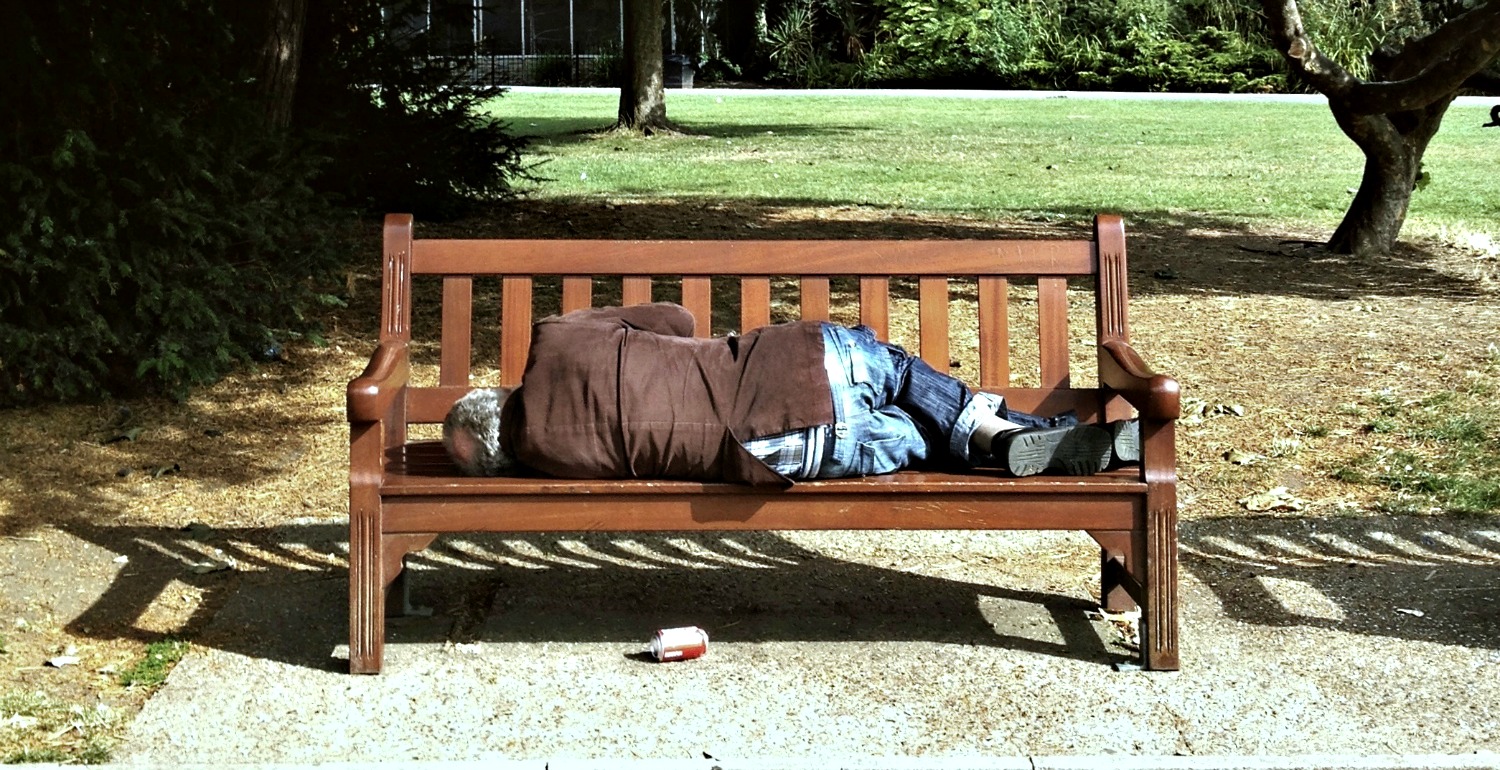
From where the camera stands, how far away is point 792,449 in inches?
144

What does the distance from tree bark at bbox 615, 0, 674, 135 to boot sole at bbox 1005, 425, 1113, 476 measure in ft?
48.1

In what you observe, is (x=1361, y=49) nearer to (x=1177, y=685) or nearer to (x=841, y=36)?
(x=841, y=36)

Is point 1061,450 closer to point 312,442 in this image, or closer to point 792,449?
point 792,449

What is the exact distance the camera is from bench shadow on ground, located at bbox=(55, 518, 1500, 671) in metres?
4.05

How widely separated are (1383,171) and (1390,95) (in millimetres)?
1096

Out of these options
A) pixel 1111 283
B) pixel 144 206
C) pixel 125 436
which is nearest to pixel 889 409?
pixel 1111 283

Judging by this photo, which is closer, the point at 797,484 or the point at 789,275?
the point at 797,484

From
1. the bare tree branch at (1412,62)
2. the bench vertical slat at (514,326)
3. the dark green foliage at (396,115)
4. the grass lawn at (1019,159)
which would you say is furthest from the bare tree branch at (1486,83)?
the bench vertical slat at (514,326)

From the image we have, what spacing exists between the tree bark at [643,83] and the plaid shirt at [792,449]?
581 inches

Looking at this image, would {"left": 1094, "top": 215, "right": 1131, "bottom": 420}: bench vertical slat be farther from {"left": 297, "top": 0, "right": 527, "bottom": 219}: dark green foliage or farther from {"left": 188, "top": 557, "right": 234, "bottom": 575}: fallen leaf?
{"left": 297, "top": 0, "right": 527, "bottom": 219}: dark green foliage

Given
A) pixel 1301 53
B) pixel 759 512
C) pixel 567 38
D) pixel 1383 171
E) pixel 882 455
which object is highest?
pixel 567 38

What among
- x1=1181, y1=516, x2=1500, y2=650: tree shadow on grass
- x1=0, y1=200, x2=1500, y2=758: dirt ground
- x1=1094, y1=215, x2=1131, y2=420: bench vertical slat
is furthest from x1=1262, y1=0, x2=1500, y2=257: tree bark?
x1=1094, y1=215, x2=1131, y2=420: bench vertical slat

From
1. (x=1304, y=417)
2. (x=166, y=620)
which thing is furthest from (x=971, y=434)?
(x=1304, y=417)

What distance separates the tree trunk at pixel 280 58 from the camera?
24.1ft
